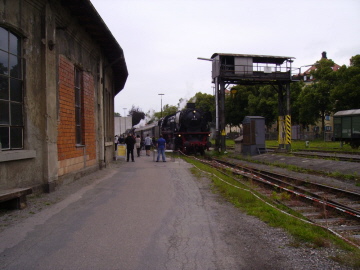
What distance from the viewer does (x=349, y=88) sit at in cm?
3831

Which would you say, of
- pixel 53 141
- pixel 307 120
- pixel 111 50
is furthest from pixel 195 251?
pixel 307 120

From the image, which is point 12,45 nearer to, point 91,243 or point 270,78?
point 91,243

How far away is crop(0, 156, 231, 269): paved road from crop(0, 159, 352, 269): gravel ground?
0.81ft

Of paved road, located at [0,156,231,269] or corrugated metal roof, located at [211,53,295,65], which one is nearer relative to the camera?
paved road, located at [0,156,231,269]

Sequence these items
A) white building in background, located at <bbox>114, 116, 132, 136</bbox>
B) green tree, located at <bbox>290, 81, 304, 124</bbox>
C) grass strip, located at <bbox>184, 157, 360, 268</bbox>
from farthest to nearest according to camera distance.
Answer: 1. green tree, located at <bbox>290, 81, 304, 124</bbox>
2. white building in background, located at <bbox>114, 116, 132, 136</bbox>
3. grass strip, located at <bbox>184, 157, 360, 268</bbox>

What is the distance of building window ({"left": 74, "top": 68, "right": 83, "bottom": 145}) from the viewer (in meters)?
11.3

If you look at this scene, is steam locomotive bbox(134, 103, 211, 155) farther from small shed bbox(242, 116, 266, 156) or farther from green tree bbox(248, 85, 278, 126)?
green tree bbox(248, 85, 278, 126)

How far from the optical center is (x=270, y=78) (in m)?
27.4

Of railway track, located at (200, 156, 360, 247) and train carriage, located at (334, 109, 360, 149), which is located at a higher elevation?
train carriage, located at (334, 109, 360, 149)

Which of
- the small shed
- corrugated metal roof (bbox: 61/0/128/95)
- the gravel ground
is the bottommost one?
the gravel ground

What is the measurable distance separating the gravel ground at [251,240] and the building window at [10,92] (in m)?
1.36

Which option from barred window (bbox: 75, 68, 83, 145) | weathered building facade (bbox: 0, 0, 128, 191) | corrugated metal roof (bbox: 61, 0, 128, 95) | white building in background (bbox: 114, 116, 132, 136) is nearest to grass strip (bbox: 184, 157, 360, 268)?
weathered building facade (bbox: 0, 0, 128, 191)

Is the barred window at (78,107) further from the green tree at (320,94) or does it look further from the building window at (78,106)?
the green tree at (320,94)

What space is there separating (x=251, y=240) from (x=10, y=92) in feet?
17.7
